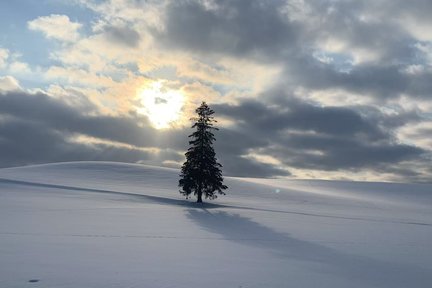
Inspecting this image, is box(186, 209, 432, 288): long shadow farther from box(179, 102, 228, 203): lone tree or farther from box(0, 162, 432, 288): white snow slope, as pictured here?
box(179, 102, 228, 203): lone tree

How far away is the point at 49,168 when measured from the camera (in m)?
Result: 78.5

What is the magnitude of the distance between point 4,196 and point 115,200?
10.1m

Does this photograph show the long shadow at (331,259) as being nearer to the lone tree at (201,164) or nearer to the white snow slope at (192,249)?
the white snow slope at (192,249)

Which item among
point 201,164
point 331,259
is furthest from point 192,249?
point 201,164

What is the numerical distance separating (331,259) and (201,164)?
101ft

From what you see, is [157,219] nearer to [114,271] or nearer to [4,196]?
[114,271]

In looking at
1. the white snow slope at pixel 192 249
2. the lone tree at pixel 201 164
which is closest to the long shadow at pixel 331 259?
the white snow slope at pixel 192 249

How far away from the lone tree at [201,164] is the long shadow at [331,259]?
63.2 ft

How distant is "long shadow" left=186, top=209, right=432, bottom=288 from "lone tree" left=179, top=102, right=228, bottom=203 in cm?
1927

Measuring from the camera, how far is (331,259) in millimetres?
17609

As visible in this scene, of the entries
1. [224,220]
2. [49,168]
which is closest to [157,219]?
[224,220]

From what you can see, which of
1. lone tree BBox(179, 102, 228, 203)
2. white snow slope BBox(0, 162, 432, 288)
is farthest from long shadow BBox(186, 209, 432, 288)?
lone tree BBox(179, 102, 228, 203)

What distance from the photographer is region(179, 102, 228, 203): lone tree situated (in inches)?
1861

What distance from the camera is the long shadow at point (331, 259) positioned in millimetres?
14391
